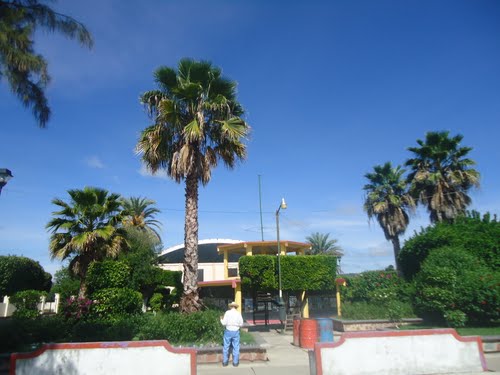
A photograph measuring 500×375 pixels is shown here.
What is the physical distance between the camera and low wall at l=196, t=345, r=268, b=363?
9617 millimetres

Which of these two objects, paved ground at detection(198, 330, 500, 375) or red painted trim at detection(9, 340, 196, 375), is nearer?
red painted trim at detection(9, 340, 196, 375)

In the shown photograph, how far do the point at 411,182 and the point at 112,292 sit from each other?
23689 mm

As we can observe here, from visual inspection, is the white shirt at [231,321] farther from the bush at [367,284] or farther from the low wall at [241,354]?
the bush at [367,284]

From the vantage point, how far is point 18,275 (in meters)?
28.3

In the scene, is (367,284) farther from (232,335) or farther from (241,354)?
(232,335)

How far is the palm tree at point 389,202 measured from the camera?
3188 centimetres

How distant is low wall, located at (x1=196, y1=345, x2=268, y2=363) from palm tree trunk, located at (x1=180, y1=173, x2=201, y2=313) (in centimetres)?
351

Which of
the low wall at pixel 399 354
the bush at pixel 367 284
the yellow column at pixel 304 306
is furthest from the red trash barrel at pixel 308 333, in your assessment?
the bush at pixel 367 284

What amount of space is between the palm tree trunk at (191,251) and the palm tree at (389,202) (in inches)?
868

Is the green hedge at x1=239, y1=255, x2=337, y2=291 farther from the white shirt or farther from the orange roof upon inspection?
the white shirt

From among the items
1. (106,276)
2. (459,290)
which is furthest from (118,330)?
(459,290)

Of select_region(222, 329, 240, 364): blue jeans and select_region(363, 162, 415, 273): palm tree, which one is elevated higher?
select_region(363, 162, 415, 273): palm tree

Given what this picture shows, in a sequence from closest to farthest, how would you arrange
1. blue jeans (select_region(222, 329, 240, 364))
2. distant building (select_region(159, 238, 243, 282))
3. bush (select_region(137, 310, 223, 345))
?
1. blue jeans (select_region(222, 329, 240, 364))
2. bush (select_region(137, 310, 223, 345))
3. distant building (select_region(159, 238, 243, 282))

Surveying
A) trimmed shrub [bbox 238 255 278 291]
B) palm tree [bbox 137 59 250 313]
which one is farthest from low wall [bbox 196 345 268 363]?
trimmed shrub [bbox 238 255 278 291]
